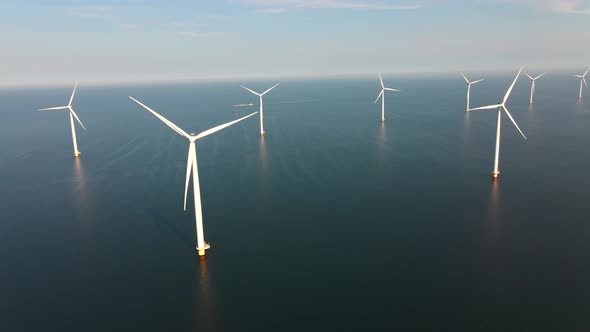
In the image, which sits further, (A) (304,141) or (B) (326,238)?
(A) (304,141)

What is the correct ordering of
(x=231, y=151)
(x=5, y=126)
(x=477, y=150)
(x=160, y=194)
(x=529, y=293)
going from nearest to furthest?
(x=529, y=293), (x=160, y=194), (x=477, y=150), (x=231, y=151), (x=5, y=126)

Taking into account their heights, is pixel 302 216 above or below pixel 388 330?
above

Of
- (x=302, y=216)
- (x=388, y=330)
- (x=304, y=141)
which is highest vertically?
(x=304, y=141)

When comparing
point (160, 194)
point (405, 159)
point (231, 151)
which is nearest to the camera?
point (160, 194)

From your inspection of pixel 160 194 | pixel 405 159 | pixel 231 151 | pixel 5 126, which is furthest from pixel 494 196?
pixel 5 126

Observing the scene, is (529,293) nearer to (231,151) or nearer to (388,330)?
(388,330)

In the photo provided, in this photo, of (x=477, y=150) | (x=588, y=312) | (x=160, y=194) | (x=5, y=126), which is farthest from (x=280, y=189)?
(x=5, y=126)
